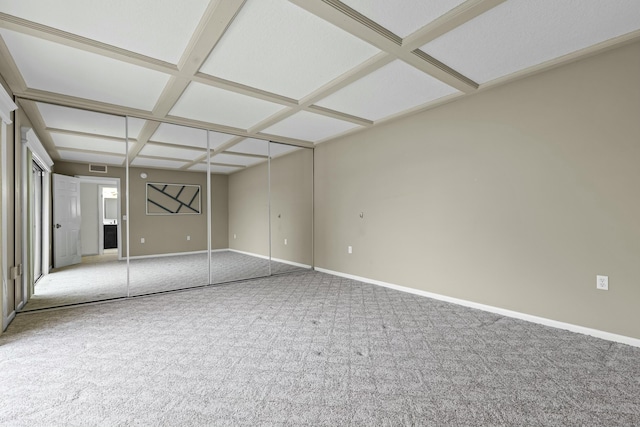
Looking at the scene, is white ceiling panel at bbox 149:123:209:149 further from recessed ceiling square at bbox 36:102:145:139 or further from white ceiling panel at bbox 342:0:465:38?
white ceiling panel at bbox 342:0:465:38

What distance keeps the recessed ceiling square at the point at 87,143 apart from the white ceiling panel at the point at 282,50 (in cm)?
354

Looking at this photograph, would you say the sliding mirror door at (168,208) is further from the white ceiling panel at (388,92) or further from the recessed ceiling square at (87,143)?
the white ceiling panel at (388,92)

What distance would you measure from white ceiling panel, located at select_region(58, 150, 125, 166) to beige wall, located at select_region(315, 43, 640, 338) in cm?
556

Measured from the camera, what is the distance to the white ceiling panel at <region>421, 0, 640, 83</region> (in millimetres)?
1981

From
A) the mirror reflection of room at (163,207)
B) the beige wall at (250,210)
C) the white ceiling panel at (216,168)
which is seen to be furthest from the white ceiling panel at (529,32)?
the white ceiling panel at (216,168)

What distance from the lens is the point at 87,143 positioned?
5.21 metres

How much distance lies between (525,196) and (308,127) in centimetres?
304

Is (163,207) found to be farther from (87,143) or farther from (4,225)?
(4,225)

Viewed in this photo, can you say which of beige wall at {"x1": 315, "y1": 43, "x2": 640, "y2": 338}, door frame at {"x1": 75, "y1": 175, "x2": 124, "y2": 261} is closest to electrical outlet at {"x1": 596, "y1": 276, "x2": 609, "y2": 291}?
beige wall at {"x1": 315, "y1": 43, "x2": 640, "y2": 338}

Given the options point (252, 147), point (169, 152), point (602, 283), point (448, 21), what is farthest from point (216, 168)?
point (602, 283)

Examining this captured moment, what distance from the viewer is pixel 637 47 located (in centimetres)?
234

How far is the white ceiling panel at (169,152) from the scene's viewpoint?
5.41m

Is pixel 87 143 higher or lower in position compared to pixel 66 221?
higher

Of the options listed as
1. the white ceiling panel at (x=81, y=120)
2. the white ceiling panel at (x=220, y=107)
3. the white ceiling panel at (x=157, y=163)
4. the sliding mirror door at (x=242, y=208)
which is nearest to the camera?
the white ceiling panel at (x=220, y=107)
